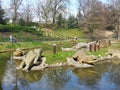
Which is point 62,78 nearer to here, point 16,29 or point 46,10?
point 16,29

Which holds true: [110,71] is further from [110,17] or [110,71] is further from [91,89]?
[110,17]

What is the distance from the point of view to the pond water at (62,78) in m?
18.7

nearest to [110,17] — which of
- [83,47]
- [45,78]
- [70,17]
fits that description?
[70,17]

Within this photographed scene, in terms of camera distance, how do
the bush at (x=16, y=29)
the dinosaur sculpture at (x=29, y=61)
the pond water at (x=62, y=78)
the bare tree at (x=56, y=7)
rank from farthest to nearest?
the bare tree at (x=56, y=7)
the bush at (x=16, y=29)
the dinosaur sculpture at (x=29, y=61)
the pond water at (x=62, y=78)

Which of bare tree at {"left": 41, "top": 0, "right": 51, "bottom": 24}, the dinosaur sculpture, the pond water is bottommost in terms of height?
the pond water

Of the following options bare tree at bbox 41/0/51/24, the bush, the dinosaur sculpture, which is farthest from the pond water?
bare tree at bbox 41/0/51/24

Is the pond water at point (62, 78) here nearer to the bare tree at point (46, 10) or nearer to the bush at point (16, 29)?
the bush at point (16, 29)

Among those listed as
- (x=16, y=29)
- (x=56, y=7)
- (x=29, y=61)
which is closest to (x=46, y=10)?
(x=56, y=7)

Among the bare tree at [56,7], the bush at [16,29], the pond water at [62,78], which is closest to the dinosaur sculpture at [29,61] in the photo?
the pond water at [62,78]

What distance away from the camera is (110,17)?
78.0 meters

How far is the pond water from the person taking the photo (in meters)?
18.7

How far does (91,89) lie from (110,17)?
61932 millimetres

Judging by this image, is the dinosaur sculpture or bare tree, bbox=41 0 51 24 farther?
bare tree, bbox=41 0 51 24

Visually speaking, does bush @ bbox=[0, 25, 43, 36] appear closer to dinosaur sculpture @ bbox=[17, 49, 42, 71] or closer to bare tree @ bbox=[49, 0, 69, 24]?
bare tree @ bbox=[49, 0, 69, 24]
